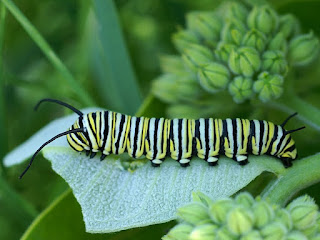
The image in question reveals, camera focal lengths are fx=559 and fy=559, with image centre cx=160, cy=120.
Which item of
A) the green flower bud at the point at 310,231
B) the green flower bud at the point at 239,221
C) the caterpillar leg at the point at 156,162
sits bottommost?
the green flower bud at the point at 310,231

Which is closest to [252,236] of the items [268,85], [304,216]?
[304,216]

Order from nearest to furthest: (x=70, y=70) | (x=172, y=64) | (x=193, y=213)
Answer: (x=193, y=213) → (x=172, y=64) → (x=70, y=70)

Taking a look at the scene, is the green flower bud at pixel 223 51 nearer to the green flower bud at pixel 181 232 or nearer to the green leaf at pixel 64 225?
the green leaf at pixel 64 225

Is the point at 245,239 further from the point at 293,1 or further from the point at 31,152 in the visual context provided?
the point at 293,1

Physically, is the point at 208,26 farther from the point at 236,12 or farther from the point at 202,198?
the point at 202,198

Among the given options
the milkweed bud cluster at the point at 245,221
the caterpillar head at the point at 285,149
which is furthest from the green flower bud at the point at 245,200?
the caterpillar head at the point at 285,149

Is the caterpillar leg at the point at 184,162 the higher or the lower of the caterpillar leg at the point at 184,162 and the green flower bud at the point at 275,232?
the lower

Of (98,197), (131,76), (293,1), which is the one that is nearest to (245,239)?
(98,197)
